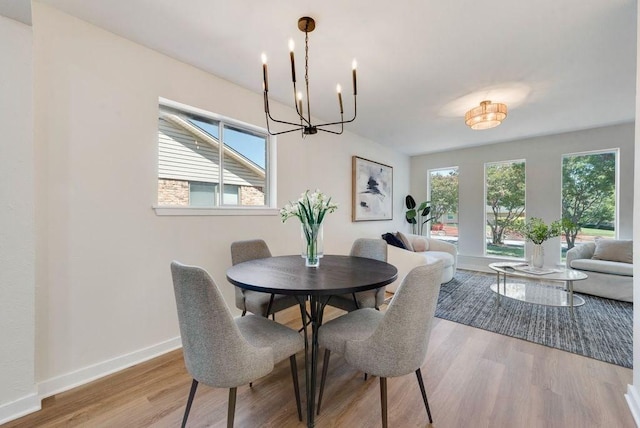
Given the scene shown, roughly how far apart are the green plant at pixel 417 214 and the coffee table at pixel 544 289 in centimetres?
227

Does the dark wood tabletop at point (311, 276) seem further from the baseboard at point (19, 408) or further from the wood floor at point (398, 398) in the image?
the baseboard at point (19, 408)

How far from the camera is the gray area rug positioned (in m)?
2.23

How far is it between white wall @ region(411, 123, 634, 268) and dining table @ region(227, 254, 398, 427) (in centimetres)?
371

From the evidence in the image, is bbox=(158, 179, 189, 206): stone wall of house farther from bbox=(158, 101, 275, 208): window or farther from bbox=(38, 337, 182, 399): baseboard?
bbox=(38, 337, 182, 399): baseboard

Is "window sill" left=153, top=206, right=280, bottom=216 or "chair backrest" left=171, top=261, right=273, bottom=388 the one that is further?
"window sill" left=153, top=206, right=280, bottom=216

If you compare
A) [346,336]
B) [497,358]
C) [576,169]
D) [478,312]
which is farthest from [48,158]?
[576,169]

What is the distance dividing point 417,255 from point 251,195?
2.35m

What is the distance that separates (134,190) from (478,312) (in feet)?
11.9

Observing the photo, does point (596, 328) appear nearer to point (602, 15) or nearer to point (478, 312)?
point (478, 312)

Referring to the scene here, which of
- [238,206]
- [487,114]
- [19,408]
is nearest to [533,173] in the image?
[487,114]

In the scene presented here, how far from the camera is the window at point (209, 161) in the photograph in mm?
2309

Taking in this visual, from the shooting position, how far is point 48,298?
5.48 ft

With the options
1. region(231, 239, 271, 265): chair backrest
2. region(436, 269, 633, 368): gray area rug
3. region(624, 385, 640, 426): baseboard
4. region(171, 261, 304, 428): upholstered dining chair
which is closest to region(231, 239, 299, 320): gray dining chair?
region(231, 239, 271, 265): chair backrest

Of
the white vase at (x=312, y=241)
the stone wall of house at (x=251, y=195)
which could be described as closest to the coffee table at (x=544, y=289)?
the white vase at (x=312, y=241)
